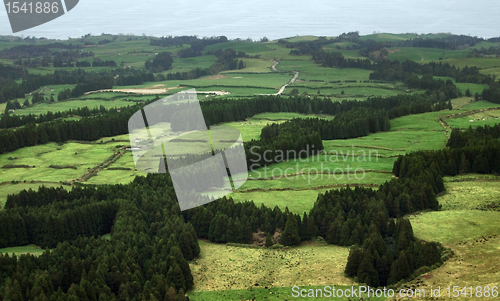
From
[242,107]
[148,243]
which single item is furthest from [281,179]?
[242,107]

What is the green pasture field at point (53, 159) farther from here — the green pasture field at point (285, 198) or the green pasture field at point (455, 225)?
the green pasture field at point (455, 225)

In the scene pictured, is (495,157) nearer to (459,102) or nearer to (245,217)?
(245,217)

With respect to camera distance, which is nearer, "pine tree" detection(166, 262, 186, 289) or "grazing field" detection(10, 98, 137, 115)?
"pine tree" detection(166, 262, 186, 289)

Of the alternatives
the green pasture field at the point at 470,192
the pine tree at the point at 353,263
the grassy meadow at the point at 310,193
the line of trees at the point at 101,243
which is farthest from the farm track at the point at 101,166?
the green pasture field at the point at 470,192

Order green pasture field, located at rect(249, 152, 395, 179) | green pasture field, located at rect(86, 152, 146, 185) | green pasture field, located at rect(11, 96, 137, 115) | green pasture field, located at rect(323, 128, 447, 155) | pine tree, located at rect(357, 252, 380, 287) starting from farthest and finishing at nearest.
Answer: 1. green pasture field, located at rect(11, 96, 137, 115)
2. green pasture field, located at rect(323, 128, 447, 155)
3. green pasture field, located at rect(86, 152, 146, 185)
4. green pasture field, located at rect(249, 152, 395, 179)
5. pine tree, located at rect(357, 252, 380, 287)

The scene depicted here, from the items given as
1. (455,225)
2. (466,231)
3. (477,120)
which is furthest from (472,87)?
(466,231)

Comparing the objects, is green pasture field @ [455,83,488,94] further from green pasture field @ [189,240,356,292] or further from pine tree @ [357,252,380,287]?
pine tree @ [357,252,380,287]

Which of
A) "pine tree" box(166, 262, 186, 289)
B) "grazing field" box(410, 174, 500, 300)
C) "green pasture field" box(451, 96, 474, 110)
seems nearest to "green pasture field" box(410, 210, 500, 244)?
"grazing field" box(410, 174, 500, 300)
